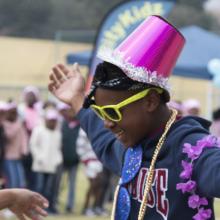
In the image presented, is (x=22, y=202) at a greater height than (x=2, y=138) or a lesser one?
greater

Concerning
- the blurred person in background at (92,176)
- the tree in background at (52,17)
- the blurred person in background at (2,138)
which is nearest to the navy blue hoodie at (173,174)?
the blurred person in background at (2,138)

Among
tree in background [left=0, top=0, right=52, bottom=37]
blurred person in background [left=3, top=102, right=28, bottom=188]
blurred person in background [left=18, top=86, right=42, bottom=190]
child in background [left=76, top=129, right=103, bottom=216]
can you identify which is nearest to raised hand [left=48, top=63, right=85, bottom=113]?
blurred person in background [left=3, top=102, right=28, bottom=188]

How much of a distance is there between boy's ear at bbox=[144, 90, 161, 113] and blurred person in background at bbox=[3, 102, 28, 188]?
24.0 ft

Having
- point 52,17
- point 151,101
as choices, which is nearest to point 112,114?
point 151,101

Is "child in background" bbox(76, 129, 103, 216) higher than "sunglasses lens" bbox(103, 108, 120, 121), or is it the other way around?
"sunglasses lens" bbox(103, 108, 120, 121)

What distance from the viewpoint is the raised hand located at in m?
3.67

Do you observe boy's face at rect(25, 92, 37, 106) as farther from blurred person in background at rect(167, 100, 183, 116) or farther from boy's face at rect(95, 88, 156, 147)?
boy's face at rect(95, 88, 156, 147)

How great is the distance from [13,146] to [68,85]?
6894mm


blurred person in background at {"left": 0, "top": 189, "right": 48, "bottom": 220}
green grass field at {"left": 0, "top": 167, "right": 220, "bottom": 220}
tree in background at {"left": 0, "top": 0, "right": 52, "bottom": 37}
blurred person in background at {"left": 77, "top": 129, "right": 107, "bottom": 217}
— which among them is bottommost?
green grass field at {"left": 0, "top": 167, "right": 220, "bottom": 220}

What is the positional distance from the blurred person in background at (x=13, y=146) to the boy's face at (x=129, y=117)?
23.9 ft

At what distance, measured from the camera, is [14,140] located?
10383 mm

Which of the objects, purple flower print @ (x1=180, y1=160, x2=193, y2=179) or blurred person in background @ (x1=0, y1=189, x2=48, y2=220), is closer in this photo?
purple flower print @ (x1=180, y1=160, x2=193, y2=179)

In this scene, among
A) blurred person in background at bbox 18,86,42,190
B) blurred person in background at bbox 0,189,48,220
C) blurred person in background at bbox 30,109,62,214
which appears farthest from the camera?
blurred person in background at bbox 18,86,42,190

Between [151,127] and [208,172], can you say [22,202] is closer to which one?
[151,127]
